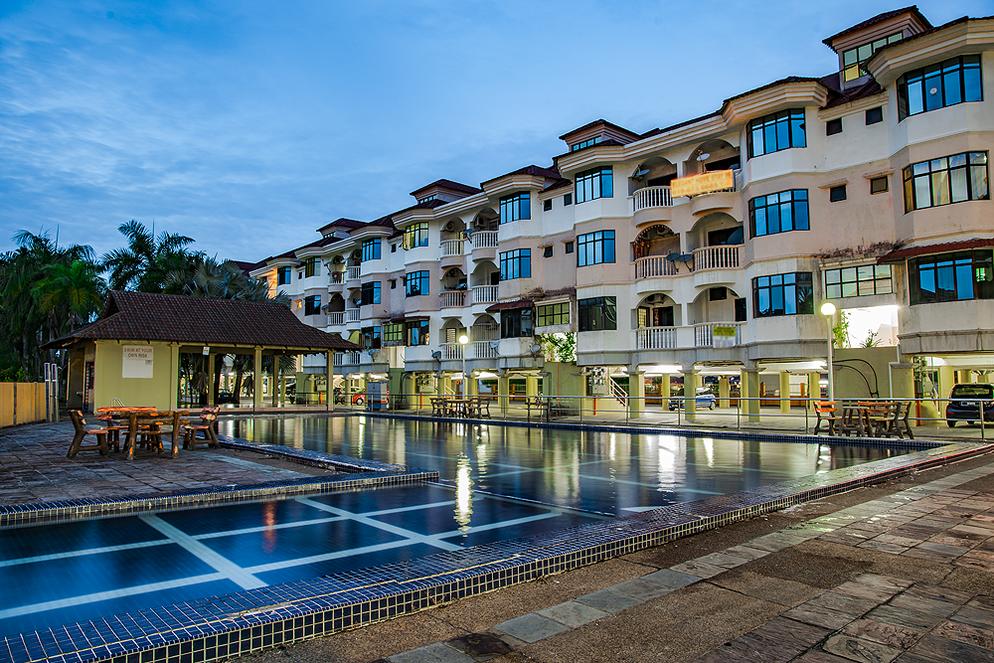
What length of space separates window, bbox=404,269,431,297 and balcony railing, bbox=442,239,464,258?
85.0 inches

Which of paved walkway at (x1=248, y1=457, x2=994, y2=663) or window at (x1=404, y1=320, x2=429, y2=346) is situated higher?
window at (x1=404, y1=320, x2=429, y2=346)

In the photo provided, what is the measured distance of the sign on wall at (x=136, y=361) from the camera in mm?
28031

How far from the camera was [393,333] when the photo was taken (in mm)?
46438

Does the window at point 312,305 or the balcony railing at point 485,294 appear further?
the window at point 312,305

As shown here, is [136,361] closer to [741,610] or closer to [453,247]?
[453,247]

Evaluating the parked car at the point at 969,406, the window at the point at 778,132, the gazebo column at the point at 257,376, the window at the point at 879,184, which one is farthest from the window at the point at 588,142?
the parked car at the point at 969,406

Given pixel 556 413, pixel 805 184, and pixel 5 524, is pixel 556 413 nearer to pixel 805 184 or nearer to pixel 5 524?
pixel 805 184

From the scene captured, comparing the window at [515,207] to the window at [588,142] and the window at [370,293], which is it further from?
the window at [370,293]

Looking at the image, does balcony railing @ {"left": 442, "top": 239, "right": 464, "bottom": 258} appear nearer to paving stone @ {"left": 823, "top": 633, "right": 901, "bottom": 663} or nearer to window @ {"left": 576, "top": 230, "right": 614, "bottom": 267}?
window @ {"left": 576, "top": 230, "right": 614, "bottom": 267}

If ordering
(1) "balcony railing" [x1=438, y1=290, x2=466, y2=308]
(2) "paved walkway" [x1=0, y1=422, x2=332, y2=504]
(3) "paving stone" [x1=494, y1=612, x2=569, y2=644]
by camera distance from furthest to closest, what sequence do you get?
(1) "balcony railing" [x1=438, y1=290, x2=466, y2=308] < (2) "paved walkway" [x1=0, y1=422, x2=332, y2=504] < (3) "paving stone" [x1=494, y1=612, x2=569, y2=644]

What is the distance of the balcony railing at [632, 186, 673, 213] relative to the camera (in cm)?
3111

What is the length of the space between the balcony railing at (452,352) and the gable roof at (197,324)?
7367 mm

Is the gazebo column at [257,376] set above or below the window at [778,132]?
below

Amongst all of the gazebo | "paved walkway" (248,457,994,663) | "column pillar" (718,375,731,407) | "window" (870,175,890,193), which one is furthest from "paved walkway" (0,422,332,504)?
"column pillar" (718,375,731,407)
